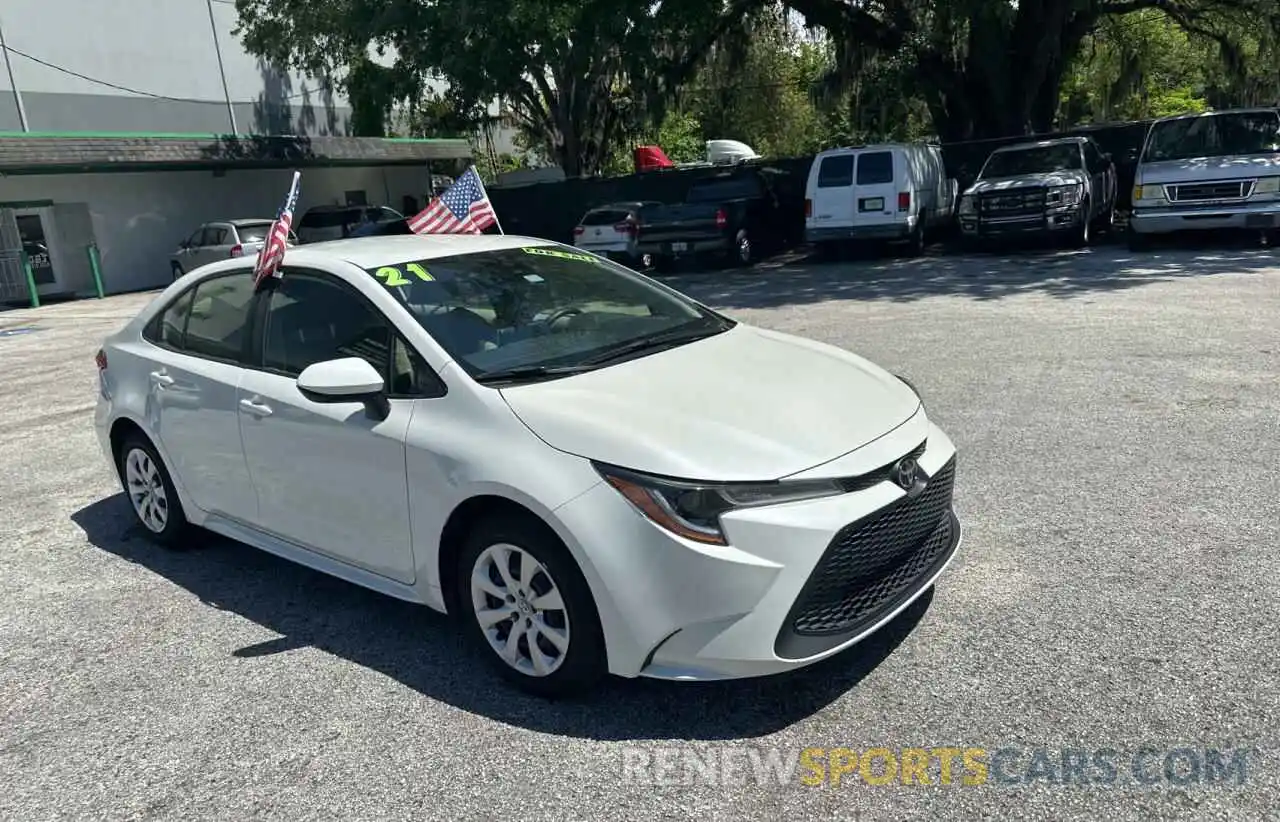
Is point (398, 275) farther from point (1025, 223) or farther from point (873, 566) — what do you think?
point (1025, 223)

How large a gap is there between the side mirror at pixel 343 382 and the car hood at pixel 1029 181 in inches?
578

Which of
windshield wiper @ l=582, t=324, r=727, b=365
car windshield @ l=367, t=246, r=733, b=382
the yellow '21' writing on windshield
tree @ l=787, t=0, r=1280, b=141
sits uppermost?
tree @ l=787, t=0, r=1280, b=141

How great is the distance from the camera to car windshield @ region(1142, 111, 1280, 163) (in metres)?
14.8

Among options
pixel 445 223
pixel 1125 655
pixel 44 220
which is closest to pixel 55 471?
pixel 445 223

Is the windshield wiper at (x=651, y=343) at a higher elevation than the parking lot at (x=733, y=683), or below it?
higher

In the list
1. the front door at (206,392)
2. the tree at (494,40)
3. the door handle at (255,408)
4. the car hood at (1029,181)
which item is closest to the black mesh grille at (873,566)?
the door handle at (255,408)

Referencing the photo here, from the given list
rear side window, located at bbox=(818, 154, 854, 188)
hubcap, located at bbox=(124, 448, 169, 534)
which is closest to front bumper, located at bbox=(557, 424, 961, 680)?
hubcap, located at bbox=(124, 448, 169, 534)

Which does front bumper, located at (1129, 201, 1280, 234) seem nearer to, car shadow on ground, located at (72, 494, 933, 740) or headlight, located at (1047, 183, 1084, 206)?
headlight, located at (1047, 183, 1084, 206)

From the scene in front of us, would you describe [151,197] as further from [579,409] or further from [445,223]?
[579,409]

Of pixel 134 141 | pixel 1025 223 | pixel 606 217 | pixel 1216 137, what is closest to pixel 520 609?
pixel 1025 223

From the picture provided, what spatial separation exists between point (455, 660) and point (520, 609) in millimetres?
565

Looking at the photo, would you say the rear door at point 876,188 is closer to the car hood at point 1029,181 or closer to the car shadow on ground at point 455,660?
the car hood at point 1029,181

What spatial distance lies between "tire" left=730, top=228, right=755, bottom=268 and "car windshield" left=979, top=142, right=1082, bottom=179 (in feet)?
14.3

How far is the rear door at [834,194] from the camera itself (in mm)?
17828
